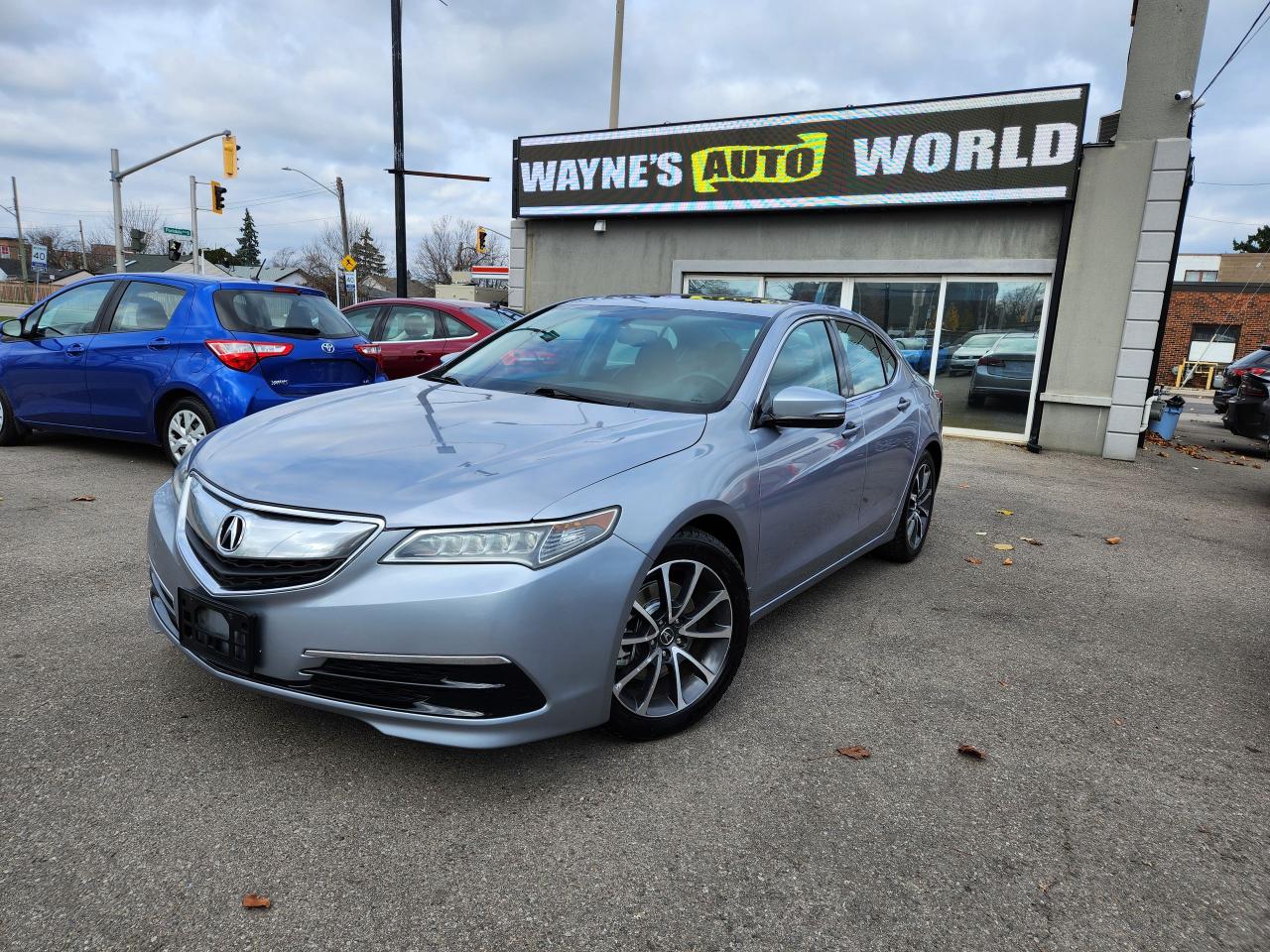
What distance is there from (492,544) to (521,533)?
0.08 metres

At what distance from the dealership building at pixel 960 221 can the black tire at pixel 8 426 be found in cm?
753

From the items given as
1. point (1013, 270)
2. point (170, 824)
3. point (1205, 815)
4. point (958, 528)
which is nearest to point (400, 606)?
point (170, 824)

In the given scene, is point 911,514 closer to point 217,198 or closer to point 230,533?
point 230,533

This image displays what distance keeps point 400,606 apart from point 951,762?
187cm

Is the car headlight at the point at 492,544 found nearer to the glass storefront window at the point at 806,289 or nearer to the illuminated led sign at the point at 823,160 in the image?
the illuminated led sign at the point at 823,160

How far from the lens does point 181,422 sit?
6129mm

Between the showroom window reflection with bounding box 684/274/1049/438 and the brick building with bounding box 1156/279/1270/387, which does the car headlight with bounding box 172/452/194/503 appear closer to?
the showroom window reflection with bounding box 684/274/1049/438

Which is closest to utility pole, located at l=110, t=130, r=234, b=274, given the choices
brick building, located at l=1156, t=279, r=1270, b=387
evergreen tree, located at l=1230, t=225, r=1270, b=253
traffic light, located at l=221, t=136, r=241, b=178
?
traffic light, located at l=221, t=136, r=241, b=178

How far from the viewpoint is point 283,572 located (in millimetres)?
2262

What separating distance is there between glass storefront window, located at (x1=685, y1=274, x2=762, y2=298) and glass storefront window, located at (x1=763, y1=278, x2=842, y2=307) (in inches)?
6.9

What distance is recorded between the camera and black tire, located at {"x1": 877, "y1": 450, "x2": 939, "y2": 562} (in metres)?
4.93

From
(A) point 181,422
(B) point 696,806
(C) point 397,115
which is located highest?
(C) point 397,115

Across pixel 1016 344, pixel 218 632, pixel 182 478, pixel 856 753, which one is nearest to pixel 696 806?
pixel 856 753

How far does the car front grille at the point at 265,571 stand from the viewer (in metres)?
2.23
